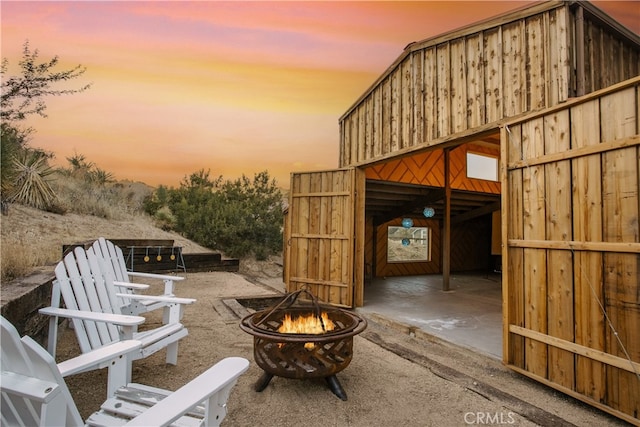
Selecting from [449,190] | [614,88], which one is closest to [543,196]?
[614,88]

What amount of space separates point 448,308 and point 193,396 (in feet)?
15.3

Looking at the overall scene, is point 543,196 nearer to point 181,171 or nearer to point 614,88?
point 614,88

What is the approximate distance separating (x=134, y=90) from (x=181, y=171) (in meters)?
5.53

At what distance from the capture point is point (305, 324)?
2596 millimetres

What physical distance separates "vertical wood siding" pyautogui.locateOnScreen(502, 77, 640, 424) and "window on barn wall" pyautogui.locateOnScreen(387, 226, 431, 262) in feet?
20.6

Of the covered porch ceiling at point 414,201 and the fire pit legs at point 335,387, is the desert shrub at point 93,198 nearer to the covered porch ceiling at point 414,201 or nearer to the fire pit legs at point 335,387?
the covered porch ceiling at point 414,201

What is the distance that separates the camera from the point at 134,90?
6.97 m

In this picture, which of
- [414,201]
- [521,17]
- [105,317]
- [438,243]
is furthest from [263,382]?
[438,243]

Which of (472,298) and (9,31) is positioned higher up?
(9,31)

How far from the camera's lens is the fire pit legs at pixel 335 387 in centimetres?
218

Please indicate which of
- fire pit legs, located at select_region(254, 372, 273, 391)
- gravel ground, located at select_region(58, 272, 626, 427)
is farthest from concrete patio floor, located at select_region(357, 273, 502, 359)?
fire pit legs, located at select_region(254, 372, 273, 391)

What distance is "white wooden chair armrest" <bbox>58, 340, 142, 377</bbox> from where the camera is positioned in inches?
45.2

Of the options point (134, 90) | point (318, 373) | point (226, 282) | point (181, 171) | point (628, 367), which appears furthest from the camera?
point (181, 171)

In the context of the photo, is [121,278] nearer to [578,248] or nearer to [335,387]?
[335,387]
